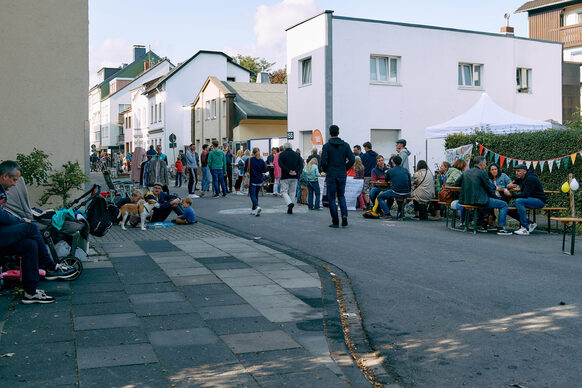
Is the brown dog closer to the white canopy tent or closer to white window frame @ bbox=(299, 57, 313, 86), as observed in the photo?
the white canopy tent

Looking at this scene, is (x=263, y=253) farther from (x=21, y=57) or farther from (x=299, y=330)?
(x=21, y=57)

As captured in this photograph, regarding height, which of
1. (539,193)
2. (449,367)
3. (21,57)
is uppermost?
(21,57)

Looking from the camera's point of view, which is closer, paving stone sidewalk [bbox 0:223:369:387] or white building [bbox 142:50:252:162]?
paving stone sidewalk [bbox 0:223:369:387]

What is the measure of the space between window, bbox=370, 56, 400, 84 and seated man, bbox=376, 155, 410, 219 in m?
14.7

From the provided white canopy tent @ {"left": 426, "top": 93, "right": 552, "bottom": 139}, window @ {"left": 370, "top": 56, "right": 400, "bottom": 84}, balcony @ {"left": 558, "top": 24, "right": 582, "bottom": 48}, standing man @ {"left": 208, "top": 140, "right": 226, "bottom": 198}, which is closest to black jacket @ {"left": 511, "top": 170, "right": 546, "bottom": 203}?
white canopy tent @ {"left": 426, "top": 93, "right": 552, "bottom": 139}

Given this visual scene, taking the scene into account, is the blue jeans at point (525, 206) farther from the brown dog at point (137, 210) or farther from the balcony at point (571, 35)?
the balcony at point (571, 35)

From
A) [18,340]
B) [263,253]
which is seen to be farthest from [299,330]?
[263,253]

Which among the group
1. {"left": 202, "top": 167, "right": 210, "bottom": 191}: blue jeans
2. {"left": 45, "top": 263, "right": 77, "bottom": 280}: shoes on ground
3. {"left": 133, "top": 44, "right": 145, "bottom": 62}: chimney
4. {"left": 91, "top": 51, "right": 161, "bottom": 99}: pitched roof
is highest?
{"left": 133, "top": 44, "right": 145, "bottom": 62}: chimney

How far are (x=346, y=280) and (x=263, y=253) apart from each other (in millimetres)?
2238

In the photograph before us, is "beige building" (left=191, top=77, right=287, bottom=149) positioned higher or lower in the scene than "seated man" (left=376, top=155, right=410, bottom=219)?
higher

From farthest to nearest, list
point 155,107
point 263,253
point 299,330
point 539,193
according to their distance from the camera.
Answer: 1. point 155,107
2. point 539,193
3. point 263,253
4. point 299,330

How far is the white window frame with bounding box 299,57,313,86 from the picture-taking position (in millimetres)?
30031

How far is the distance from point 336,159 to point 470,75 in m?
20.5

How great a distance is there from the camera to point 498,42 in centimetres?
3225
